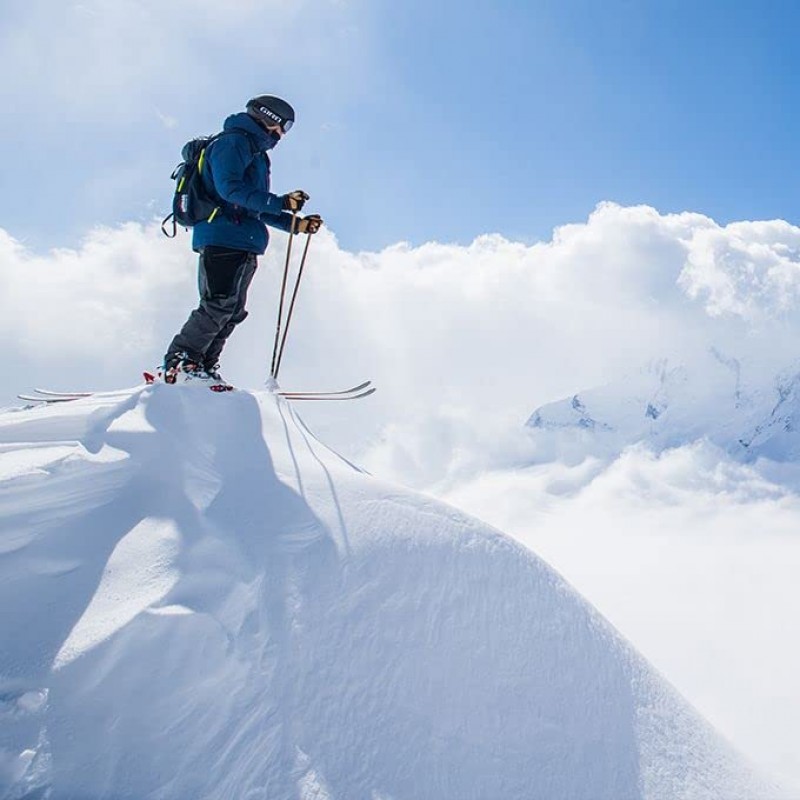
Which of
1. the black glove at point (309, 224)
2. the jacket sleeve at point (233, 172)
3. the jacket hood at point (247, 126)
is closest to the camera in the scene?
the jacket sleeve at point (233, 172)

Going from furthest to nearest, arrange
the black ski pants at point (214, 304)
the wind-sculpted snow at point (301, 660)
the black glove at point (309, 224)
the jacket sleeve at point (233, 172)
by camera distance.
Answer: the black glove at point (309, 224), the black ski pants at point (214, 304), the jacket sleeve at point (233, 172), the wind-sculpted snow at point (301, 660)

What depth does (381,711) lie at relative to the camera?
8.87 feet

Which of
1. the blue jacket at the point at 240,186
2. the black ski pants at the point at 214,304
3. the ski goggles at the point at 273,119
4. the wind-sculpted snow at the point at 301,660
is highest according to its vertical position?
the ski goggles at the point at 273,119

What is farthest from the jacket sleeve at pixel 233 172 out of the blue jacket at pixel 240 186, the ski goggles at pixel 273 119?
the ski goggles at pixel 273 119

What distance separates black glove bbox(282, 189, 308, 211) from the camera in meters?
6.61

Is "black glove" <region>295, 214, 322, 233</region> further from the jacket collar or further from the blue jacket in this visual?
the jacket collar

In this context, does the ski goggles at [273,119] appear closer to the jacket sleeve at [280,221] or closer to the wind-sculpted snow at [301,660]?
the jacket sleeve at [280,221]

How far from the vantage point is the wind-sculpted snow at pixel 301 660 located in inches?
97.0

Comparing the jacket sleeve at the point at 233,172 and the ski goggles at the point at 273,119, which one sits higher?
the ski goggles at the point at 273,119

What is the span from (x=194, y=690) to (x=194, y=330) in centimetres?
544

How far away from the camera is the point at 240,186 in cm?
636

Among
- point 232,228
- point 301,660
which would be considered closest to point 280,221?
point 232,228

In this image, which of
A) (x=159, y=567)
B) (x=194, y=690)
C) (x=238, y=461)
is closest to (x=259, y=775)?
(x=194, y=690)

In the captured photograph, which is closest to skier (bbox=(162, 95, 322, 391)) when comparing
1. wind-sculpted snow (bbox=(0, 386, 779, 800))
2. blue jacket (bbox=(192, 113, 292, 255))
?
blue jacket (bbox=(192, 113, 292, 255))
